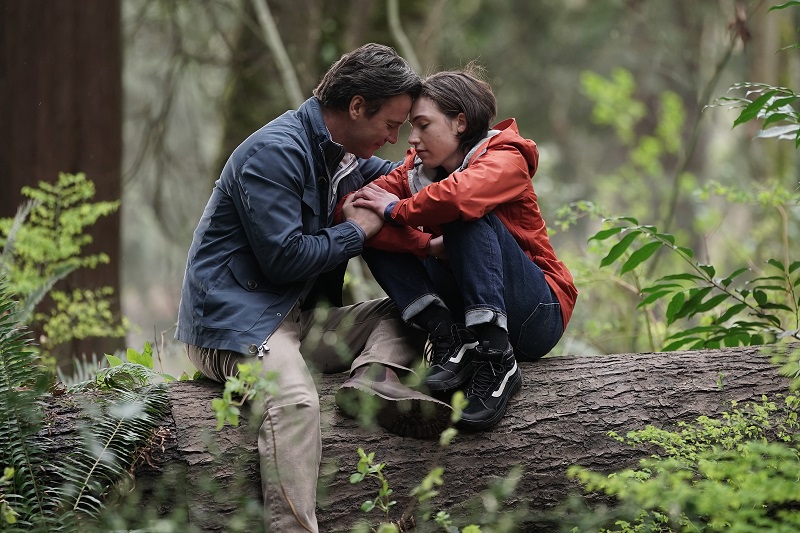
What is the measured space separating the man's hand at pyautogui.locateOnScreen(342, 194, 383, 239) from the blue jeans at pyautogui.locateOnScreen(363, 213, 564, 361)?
0.13 meters

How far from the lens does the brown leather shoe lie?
3152 millimetres

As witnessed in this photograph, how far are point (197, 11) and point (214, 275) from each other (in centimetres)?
682

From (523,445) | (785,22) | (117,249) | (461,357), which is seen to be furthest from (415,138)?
(785,22)

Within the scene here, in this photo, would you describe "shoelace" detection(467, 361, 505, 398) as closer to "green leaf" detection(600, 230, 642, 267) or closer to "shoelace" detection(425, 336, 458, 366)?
"shoelace" detection(425, 336, 458, 366)

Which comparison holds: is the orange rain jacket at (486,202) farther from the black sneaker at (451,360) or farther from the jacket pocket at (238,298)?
the jacket pocket at (238,298)

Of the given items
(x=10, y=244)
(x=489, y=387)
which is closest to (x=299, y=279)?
(x=489, y=387)

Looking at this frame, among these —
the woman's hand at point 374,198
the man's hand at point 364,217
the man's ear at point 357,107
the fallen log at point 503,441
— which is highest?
the man's ear at point 357,107

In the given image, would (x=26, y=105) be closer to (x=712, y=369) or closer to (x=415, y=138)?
(x=415, y=138)

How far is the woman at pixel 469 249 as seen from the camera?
11.0ft

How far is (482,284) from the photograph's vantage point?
11.0ft

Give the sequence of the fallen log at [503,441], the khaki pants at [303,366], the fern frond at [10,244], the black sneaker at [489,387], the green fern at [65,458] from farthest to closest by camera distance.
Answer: the fern frond at [10,244] → the black sneaker at [489,387] → the fallen log at [503,441] → the khaki pants at [303,366] → the green fern at [65,458]

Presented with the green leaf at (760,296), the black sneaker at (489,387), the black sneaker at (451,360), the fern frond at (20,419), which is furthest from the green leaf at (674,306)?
the fern frond at (20,419)

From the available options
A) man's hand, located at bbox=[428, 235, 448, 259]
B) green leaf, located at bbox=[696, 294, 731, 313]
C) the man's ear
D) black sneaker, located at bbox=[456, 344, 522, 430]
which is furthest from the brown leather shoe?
green leaf, located at bbox=[696, 294, 731, 313]

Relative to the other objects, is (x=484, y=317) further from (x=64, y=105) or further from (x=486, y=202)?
(x=64, y=105)
